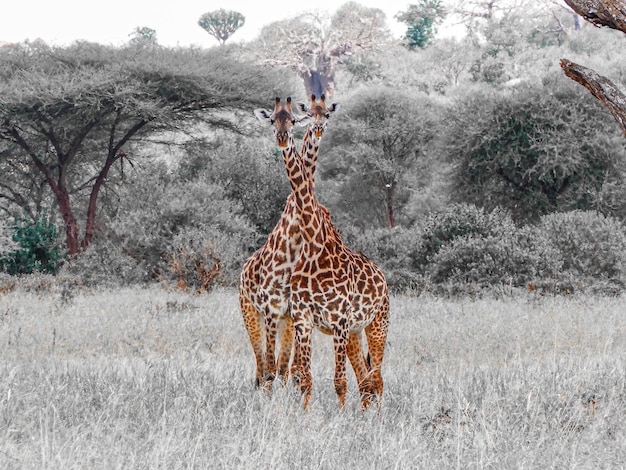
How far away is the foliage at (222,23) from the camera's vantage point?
7506cm

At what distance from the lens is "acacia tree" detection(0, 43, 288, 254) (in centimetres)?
2302

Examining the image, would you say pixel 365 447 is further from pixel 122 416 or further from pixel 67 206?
pixel 67 206

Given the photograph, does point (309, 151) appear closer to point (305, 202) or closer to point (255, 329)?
point (305, 202)

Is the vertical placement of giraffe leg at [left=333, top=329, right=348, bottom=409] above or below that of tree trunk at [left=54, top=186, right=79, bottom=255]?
above

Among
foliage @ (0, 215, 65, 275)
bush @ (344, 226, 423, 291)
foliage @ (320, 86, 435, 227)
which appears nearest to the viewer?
bush @ (344, 226, 423, 291)

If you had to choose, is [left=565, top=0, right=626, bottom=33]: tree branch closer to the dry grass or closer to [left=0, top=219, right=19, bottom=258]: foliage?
the dry grass

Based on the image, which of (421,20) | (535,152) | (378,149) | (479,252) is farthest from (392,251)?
(421,20)

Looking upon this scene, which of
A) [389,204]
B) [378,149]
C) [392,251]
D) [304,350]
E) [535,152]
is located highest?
[535,152]

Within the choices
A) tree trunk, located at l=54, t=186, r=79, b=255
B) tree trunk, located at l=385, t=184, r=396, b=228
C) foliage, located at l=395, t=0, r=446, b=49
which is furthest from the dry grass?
foliage, located at l=395, t=0, r=446, b=49

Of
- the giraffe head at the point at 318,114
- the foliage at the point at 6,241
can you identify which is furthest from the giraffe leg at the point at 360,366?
the foliage at the point at 6,241

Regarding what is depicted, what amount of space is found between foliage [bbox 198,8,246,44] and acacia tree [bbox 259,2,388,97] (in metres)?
15.3

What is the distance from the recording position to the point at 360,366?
604cm

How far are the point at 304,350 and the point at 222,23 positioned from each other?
72714 millimetres

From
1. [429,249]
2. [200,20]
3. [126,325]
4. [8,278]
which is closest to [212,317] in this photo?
[126,325]
